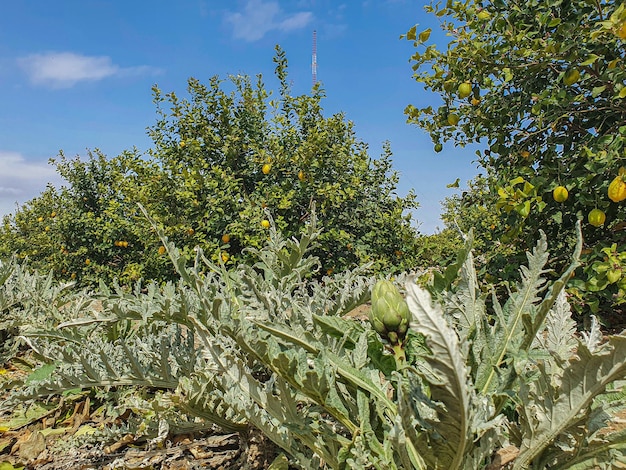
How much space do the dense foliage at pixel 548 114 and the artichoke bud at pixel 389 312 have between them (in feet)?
6.88

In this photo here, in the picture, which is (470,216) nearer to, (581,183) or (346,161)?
(346,161)

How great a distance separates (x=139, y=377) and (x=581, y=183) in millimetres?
2565

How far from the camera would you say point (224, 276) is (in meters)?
1.54

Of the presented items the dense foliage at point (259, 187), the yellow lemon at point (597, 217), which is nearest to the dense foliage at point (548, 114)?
the yellow lemon at point (597, 217)

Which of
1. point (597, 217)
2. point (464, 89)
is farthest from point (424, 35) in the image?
point (597, 217)

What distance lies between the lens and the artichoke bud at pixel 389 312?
0.97 metres

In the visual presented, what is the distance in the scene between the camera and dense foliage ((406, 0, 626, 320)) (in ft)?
9.21

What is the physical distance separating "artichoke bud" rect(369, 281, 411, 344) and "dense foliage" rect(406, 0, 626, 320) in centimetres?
210

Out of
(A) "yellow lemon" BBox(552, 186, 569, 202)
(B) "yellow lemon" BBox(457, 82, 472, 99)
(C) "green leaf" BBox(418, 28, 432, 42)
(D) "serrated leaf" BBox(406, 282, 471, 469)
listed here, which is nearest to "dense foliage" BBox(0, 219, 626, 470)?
(D) "serrated leaf" BBox(406, 282, 471, 469)

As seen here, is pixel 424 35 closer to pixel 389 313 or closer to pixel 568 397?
pixel 389 313

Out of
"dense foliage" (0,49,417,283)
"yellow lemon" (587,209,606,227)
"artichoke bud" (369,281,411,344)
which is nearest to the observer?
"artichoke bud" (369,281,411,344)

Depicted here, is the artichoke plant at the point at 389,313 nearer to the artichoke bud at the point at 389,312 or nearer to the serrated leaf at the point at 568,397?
the artichoke bud at the point at 389,312

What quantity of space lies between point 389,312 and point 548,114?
2659mm

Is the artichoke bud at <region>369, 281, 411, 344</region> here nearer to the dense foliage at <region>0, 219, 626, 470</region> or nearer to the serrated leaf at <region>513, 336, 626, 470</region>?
the dense foliage at <region>0, 219, 626, 470</region>
